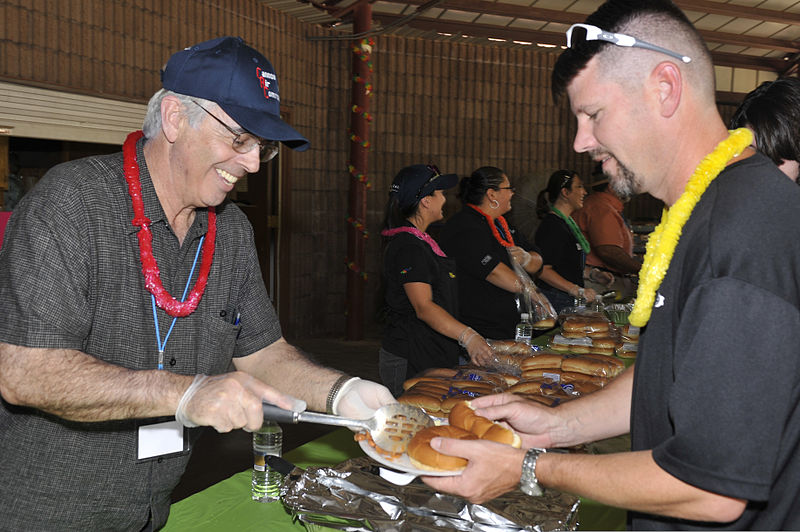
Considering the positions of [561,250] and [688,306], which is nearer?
[688,306]

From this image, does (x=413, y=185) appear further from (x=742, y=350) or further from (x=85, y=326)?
(x=742, y=350)

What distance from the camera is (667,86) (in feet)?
3.69

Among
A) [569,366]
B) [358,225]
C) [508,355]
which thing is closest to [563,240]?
[508,355]

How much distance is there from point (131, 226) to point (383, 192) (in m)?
6.16

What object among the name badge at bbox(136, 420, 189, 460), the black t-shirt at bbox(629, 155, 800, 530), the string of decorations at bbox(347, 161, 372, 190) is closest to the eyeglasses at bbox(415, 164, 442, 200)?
the name badge at bbox(136, 420, 189, 460)

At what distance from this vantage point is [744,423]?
3.02 ft

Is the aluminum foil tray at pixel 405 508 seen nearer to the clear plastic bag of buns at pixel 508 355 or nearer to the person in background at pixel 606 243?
the clear plastic bag of buns at pixel 508 355

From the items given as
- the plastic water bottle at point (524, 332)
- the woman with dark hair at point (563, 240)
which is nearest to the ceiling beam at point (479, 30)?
the woman with dark hair at point (563, 240)

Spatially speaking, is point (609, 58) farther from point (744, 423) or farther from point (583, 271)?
point (583, 271)

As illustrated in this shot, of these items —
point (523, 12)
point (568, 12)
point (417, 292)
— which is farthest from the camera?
point (568, 12)

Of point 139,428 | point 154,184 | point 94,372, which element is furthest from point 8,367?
point 154,184

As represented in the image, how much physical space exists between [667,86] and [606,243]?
3954 mm

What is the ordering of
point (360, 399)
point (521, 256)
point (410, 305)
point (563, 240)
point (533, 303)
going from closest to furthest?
point (360, 399) < point (410, 305) < point (533, 303) < point (521, 256) < point (563, 240)

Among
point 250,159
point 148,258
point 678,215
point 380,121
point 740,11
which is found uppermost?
point 740,11
